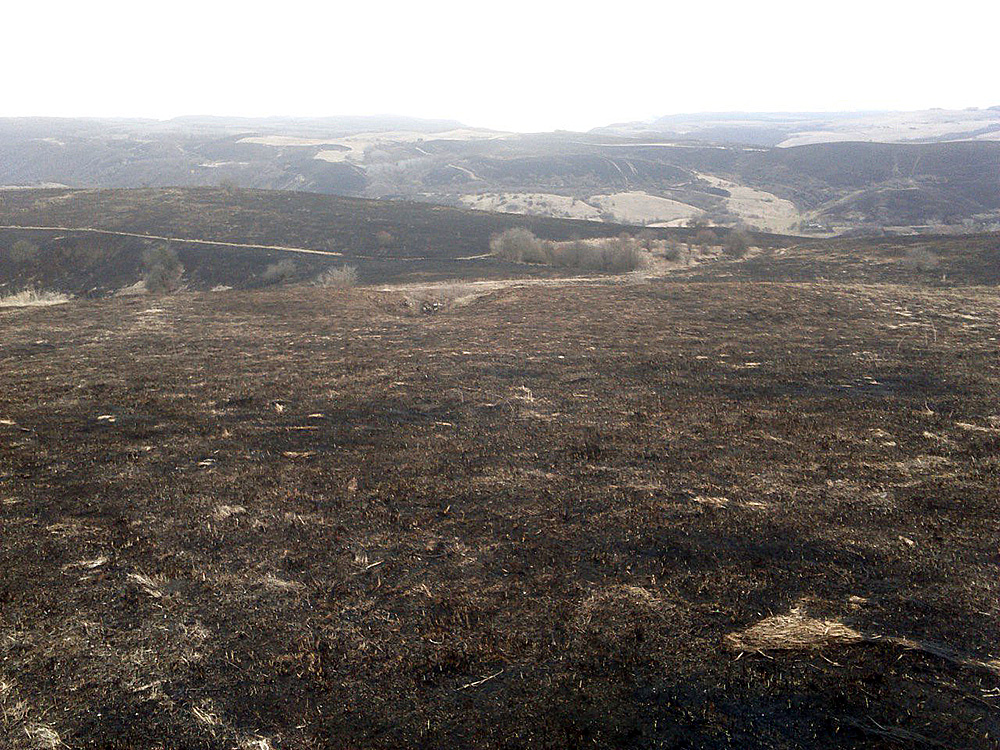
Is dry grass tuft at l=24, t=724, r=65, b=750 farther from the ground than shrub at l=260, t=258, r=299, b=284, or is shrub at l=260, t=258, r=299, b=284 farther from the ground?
shrub at l=260, t=258, r=299, b=284

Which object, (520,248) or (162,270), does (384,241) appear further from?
(162,270)

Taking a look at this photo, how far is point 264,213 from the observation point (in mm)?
51656

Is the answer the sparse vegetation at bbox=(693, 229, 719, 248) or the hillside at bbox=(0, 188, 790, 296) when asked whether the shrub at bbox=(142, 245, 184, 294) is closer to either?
the hillside at bbox=(0, 188, 790, 296)

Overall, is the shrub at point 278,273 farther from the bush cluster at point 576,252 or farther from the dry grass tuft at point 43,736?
the dry grass tuft at point 43,736

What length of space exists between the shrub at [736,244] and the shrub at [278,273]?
26.9m

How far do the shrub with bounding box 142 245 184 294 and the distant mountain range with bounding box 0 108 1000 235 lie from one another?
32.8 m

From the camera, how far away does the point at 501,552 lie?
812cm

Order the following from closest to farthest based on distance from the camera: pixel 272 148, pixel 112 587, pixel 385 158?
1. pixel 112 587
2. pixel 385 158
3. pixel 272 148

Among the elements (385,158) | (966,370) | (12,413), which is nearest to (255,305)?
(12,413)

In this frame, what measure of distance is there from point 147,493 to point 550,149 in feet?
476

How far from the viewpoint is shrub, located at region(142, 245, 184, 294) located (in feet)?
116

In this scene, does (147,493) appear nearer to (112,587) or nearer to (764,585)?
(112,587)

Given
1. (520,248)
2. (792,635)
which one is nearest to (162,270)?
(520,248)

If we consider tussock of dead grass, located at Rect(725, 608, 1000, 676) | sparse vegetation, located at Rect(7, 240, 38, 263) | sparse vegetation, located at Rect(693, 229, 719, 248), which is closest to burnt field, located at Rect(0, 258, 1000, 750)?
tussock of dead grass, located at Rect(725, 608, 1000, 676)
